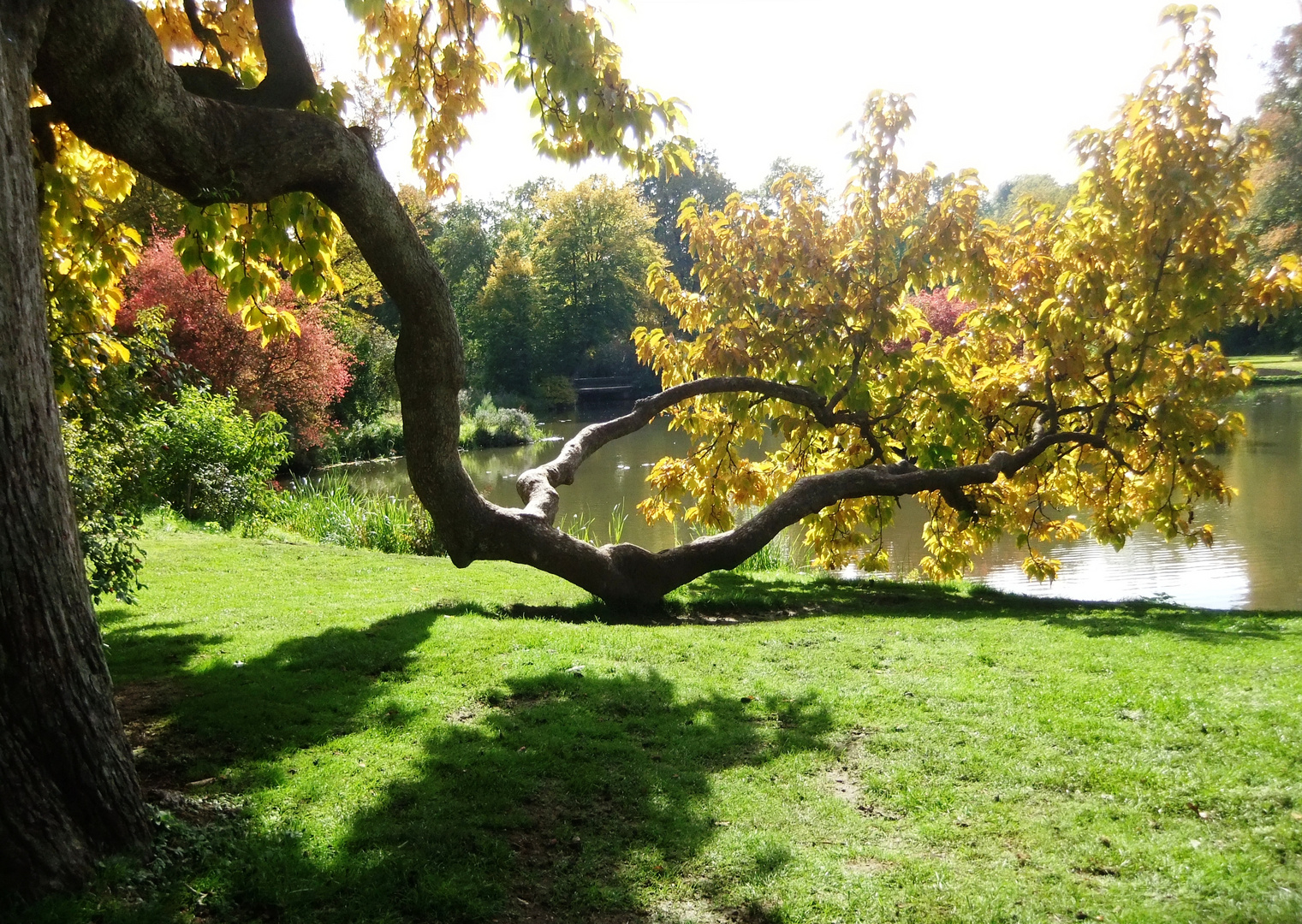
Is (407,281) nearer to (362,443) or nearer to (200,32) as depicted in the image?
(200,32)

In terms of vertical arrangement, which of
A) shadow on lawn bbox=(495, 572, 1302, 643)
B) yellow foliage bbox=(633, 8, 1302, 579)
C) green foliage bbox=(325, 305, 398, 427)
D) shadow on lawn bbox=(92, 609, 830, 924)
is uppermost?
green foliage bbox=(325, 305, 398, 427)

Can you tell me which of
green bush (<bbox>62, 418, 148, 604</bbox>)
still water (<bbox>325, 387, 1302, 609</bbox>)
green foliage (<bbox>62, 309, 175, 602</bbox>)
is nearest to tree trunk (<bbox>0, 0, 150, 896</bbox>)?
green bush (<bbox>62, 418, 148, 604</bbox>)

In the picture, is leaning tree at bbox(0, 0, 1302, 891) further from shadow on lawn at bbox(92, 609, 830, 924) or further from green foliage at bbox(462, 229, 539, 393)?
green foliage at bbox(462, 229, 539, 393)

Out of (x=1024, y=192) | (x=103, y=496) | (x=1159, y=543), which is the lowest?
(x=1159, y=543)

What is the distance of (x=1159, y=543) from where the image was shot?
48.3 ft

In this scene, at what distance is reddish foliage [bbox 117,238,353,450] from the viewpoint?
64.3 feet

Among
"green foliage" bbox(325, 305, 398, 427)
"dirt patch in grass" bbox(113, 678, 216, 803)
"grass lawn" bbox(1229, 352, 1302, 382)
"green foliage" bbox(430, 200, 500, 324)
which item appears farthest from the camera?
"green foliage" bbox(430, 200, 500, 324)

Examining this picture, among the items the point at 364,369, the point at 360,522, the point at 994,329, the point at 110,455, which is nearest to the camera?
the point at 110,455

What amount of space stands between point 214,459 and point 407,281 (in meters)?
10.4

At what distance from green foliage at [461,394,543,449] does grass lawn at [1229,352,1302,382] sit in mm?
31810

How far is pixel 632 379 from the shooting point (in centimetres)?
5206

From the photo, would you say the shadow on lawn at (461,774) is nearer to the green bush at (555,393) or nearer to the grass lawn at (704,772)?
the grass lawn at (704,772)

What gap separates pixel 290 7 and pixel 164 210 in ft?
72.7

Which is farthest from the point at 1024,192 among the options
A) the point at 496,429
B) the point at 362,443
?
the point at 362,443
